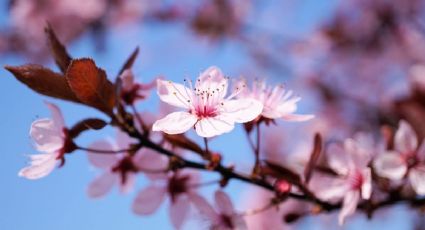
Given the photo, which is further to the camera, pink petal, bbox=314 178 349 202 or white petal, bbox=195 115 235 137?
pink petal, bbox=314 178 349 202

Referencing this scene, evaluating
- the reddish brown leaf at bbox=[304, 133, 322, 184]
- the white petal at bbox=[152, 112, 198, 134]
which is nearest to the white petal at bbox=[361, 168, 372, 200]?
the reddish brown leaf at bbox=[304, 133, 322, 184]

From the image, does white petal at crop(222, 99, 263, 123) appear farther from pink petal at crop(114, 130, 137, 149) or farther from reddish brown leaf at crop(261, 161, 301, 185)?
pink petal at crop(114, 130, 137, 149)

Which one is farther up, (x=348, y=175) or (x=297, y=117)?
(x=297, y=117)

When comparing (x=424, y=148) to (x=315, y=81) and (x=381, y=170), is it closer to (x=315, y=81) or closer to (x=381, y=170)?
(x=381, y=170)

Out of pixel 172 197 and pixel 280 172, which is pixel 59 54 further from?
pixel 280 172

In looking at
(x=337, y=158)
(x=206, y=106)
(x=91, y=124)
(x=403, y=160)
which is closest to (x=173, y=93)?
(x=206, y=106)

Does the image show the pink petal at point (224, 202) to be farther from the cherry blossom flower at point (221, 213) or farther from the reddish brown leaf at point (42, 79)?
the reddish brown leaf at point (42, 79)

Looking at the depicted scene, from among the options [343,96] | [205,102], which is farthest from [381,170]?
[343,96]

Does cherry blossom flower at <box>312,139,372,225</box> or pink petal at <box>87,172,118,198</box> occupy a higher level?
pink petal at <box>87,172,118,198</box>
